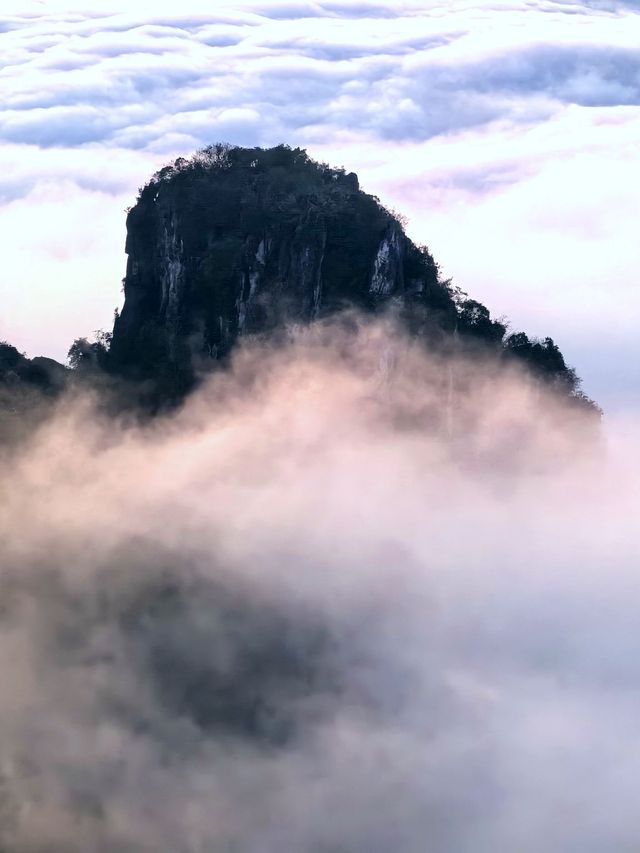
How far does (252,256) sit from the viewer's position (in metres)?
118

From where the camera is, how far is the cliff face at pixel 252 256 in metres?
117

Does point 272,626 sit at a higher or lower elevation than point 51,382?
lower

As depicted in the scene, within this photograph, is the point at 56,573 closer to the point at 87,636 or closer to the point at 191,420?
the point at 87,636

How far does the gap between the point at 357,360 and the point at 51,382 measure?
2726 centimetres

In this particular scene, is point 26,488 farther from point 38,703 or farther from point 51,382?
point 38,703

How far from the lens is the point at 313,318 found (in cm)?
11900

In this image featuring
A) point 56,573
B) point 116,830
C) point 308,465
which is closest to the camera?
point 116,830

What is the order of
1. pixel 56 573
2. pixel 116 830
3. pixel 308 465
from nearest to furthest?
pixel 116 830, pixel 56 573, pixel 308 465

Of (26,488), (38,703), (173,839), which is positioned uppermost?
(26,488)

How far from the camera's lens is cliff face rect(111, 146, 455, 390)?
117188mm

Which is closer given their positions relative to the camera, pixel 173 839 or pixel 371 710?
pixel 173 839

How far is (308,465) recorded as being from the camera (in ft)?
439

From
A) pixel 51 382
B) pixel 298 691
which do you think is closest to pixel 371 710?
pixel 298 691

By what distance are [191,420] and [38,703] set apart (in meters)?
26.0
